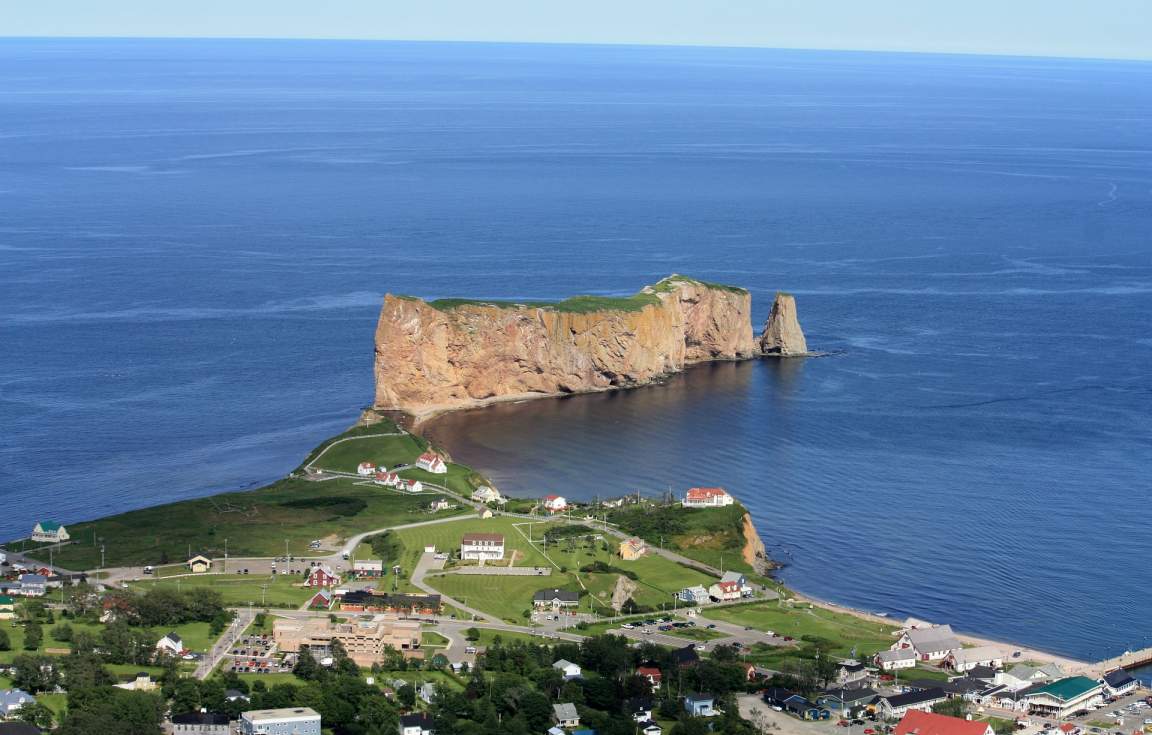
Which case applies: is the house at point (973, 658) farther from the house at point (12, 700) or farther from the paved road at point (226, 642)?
the house at point (12, 700)

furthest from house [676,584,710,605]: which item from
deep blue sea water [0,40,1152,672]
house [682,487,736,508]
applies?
house [682,487,736,508]

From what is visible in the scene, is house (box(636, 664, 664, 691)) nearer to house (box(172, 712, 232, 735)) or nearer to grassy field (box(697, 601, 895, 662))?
grassy field (box(697, 601, 895, 662))

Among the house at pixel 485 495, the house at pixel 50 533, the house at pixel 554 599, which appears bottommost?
the house at pixel 554 599

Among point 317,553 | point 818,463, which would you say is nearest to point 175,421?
point 317,553

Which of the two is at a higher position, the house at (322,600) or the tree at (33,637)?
the tree at (33,637)

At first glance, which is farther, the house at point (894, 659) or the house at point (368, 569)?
the house at point (368, 569)

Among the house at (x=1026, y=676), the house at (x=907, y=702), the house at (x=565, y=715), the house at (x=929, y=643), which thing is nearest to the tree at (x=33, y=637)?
the house at (x=565, y=715)
